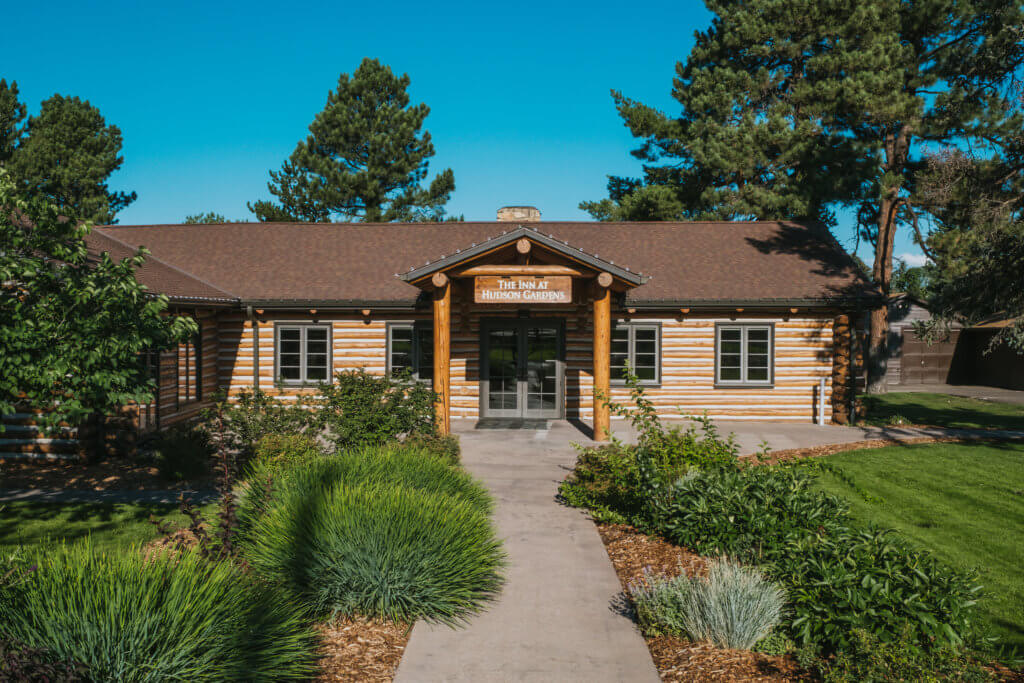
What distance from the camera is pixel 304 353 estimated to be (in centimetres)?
1622

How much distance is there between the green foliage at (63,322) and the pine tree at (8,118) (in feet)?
110

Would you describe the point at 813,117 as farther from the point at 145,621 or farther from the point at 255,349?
the point at 145,621

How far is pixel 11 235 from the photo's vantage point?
649cm

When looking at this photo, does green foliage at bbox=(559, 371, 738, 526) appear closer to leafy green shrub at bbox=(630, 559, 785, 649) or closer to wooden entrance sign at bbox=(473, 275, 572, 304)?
leafy green shrub at bbox=(630, 559, 785, 649)

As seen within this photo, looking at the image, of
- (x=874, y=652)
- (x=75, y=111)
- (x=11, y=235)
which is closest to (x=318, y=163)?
(x=75, y=111)

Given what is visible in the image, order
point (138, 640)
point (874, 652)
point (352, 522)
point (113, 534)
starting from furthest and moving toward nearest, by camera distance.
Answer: point (113, 534) → point (352, 522) → point (874, 652) → point (138, 640)

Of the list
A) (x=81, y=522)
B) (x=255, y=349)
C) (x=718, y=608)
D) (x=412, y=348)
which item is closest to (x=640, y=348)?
(x=412, y=348)

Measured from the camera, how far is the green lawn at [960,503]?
6316 millimetres

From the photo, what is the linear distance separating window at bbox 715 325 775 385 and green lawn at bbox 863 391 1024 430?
315 cm

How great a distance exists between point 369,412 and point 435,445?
1099 mm

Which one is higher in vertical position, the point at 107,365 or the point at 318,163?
the point at 318,163

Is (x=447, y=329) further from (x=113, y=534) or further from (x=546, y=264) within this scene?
(x=113, y=534)

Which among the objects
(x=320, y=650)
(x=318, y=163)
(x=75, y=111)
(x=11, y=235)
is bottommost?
(x=320, y=650)

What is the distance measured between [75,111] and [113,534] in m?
37.8
